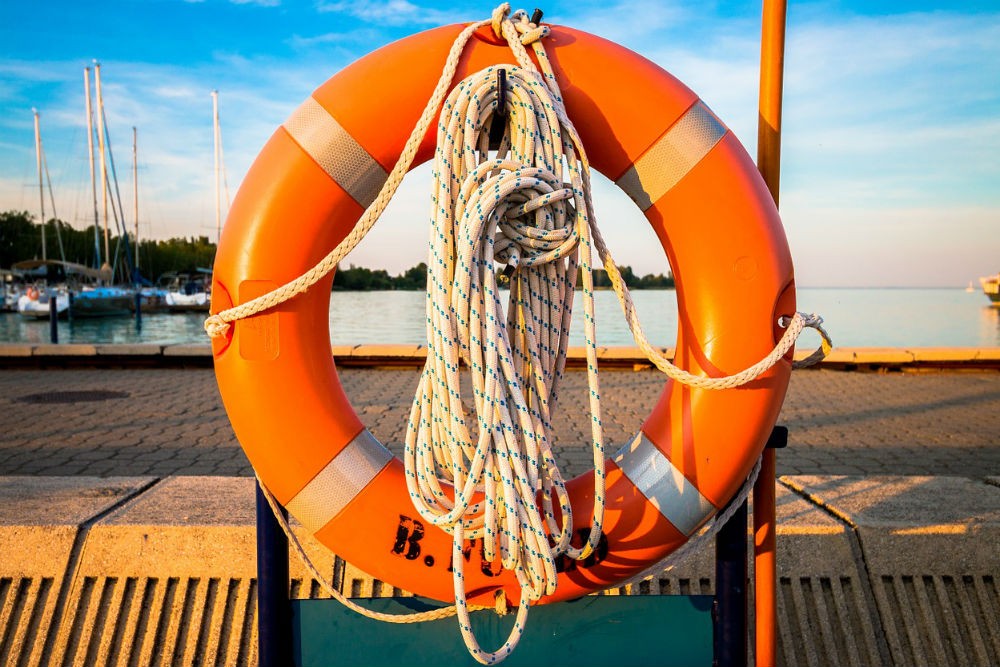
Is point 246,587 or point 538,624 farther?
point 246,587

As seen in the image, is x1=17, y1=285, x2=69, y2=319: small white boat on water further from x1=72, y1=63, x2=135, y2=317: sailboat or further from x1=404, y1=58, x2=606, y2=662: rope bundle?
x1=404, y1=58, x2=606, y2=662: rope bundle

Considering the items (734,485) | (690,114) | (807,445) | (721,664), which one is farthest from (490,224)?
(807,445)

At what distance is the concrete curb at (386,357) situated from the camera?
697 cm

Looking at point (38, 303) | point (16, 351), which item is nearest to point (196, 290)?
point (38, 303)

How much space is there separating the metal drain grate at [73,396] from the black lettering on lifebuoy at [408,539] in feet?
16.2

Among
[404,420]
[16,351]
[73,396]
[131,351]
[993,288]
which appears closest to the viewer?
[404,420]

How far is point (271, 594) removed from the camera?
1.69 m

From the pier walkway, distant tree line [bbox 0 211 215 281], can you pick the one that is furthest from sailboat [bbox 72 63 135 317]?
the pier walkway

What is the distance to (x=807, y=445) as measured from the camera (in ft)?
14.3

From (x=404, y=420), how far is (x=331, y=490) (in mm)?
3279

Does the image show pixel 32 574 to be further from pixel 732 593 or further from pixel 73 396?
pixel 73 396

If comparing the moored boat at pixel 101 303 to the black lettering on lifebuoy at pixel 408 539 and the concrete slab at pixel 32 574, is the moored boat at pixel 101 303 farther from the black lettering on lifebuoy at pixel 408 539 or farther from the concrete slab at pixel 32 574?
the black lettering on lifebuoy at pixel 408 539

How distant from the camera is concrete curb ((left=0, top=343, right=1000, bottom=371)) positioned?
6973 millimetres

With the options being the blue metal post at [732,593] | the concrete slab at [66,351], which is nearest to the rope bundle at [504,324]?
the blue metal post at [732,593]
